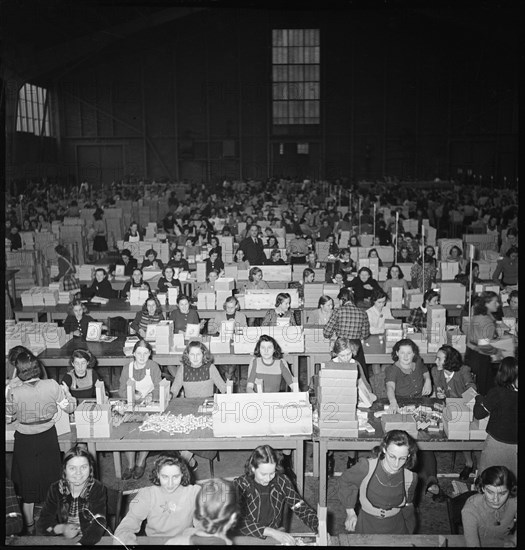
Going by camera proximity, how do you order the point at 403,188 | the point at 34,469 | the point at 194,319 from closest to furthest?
the point at 34,469 < the point at 194,319 < the point at 403,188

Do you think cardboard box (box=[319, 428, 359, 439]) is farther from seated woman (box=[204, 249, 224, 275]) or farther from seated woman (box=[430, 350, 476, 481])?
seated woman (box=[204, 249, 224, 275])

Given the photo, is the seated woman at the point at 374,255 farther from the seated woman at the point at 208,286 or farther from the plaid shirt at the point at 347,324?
the plaid shirt at the point at 347,324

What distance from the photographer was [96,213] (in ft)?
→ 54.5

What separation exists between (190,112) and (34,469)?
28372 mm

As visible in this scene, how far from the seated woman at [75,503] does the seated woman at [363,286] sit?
550cm

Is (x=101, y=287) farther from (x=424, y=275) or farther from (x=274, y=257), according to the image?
(x=424, y=275)

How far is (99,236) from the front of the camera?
48.2ft

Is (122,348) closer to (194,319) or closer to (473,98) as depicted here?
(194,319)

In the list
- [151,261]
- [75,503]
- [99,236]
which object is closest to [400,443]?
[75,503]

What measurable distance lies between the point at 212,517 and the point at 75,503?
96cm

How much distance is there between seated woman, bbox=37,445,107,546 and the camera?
168 inches

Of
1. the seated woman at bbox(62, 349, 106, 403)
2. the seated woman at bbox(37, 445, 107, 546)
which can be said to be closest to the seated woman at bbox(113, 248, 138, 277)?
the seated woman at bbox(62, 349, 106, 403)

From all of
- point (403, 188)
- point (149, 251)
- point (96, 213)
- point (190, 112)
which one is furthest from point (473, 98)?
point (149, 251)

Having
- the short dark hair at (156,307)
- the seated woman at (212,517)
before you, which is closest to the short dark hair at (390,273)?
the short dark hair at (156,307)
